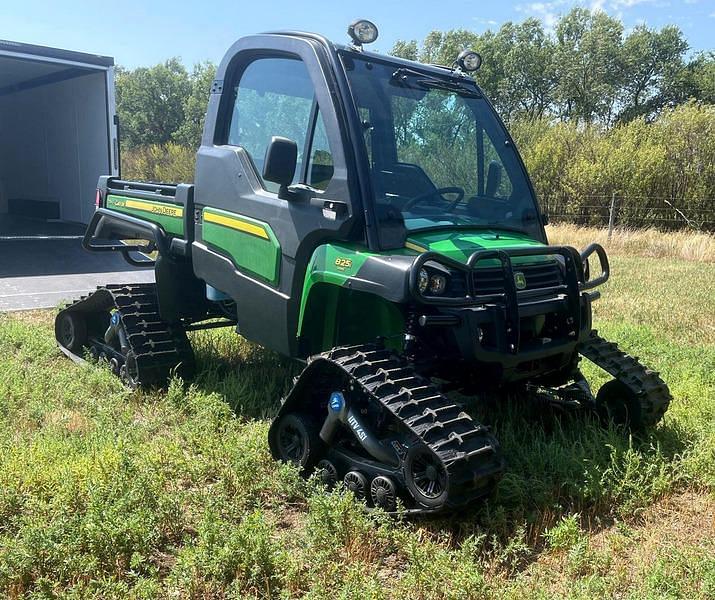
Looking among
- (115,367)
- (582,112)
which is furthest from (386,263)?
(582,112)

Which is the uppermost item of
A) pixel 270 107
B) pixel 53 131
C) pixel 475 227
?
pixel 53 131

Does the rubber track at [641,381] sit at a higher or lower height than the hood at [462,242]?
lower

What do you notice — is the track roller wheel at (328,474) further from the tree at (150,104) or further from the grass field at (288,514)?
the tree at (150,104)

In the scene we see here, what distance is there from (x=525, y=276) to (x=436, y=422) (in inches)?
42.4

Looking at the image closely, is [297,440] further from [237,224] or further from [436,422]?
[237,224]

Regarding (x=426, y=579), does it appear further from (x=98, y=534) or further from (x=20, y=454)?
(x=20, y=454)

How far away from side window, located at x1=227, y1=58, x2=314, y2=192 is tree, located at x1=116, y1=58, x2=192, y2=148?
60419 mm

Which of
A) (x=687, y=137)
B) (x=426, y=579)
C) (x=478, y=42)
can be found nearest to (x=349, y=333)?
(x=426, y=579)

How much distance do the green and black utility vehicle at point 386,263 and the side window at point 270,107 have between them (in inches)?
0.5

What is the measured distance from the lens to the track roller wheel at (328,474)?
3523 millimetres

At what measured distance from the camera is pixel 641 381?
3994 mm

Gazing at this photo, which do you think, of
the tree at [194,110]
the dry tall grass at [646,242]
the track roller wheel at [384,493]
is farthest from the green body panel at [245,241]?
the tree at [194,110]

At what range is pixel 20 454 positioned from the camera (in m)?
3.71

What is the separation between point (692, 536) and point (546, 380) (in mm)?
1152
